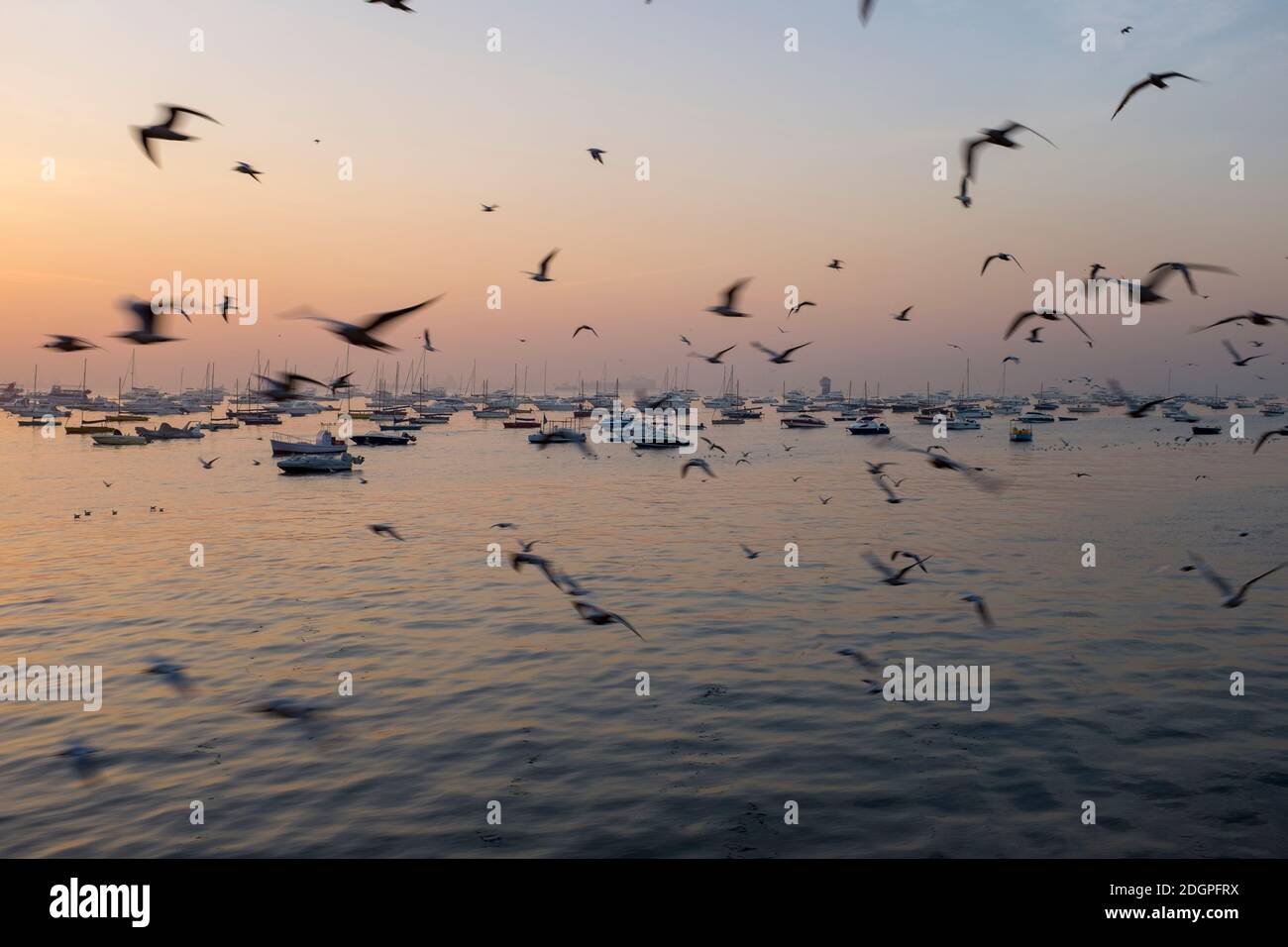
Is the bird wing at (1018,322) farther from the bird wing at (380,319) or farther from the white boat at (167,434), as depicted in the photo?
the white boat at (167,434)

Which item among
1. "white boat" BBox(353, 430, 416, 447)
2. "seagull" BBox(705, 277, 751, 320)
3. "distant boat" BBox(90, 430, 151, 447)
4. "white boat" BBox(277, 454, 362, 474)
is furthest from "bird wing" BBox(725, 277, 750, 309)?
"distant boat" BBox(90, 430, 151, 447)

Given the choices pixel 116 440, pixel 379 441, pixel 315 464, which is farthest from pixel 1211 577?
pixel 116 440

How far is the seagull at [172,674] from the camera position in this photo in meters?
19.0

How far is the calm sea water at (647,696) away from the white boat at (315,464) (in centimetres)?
2708

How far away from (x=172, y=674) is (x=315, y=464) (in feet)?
188

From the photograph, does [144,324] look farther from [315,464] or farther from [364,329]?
[315,464]

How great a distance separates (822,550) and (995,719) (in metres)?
21.5

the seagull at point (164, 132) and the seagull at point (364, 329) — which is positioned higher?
the seagull at point (164, 132)

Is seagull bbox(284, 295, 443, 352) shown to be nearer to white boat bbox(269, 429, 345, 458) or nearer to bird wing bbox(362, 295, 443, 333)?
bird wing bbox(362, 295, 443, 333)

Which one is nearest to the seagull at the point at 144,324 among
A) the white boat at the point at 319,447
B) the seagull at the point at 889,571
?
the seagull at the point at 889,571

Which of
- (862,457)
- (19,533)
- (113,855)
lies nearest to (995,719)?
(113,855)

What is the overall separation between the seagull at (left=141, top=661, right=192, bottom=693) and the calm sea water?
32cm
